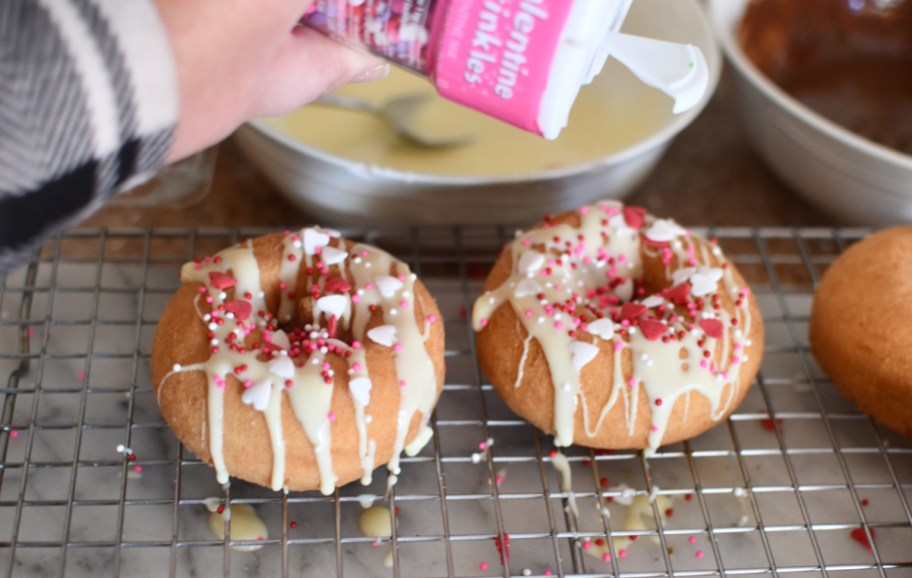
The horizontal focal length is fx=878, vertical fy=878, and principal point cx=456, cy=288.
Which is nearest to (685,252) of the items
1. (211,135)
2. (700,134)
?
(700,134)

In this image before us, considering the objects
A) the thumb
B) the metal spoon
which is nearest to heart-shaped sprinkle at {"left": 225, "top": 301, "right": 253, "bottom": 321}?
the thumb

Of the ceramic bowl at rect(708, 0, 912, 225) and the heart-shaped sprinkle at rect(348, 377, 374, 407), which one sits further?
the ceramic bowl at rect(708, 0, 912, 225)

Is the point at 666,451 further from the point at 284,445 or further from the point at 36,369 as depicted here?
the point at 36,369

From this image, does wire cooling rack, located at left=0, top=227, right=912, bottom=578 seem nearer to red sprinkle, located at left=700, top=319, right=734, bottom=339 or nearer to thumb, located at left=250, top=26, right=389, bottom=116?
red sprinkle, located at left=700, top=319, right=734, bottom=339

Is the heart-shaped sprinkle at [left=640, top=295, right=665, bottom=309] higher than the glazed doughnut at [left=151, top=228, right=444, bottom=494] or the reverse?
higher

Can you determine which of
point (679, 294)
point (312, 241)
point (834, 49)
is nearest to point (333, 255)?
point (312, 241)

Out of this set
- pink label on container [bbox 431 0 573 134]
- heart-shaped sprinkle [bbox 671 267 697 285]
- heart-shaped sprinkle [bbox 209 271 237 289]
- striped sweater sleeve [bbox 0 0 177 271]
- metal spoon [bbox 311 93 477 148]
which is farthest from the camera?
metal spoon [bbox 311 93 477 148]
